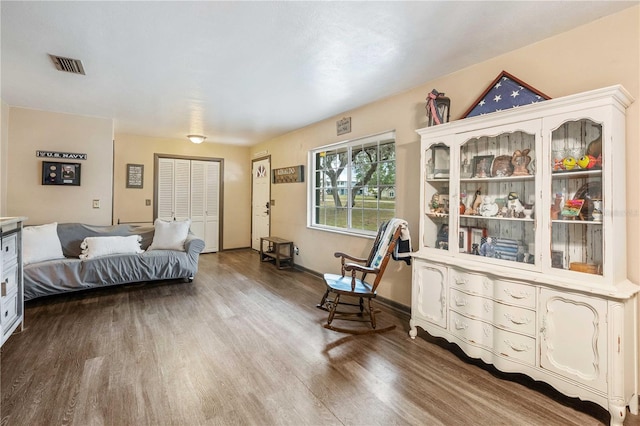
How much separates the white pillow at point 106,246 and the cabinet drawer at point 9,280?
3.61 ft

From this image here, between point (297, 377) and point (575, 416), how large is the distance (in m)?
1.66

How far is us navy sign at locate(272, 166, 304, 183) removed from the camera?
510 cm

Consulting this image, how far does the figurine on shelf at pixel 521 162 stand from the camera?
7.15ft

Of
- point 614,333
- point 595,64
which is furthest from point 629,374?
point 595,64

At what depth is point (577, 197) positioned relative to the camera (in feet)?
6.41

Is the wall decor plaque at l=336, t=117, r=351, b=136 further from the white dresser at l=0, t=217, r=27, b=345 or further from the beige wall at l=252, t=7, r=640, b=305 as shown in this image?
Result: the white dresser at l=0, t=217, r=27, b=345

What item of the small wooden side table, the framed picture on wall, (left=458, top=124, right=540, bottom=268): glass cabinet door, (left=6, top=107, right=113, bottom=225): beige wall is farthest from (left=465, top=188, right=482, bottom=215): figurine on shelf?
the framed picture on wall

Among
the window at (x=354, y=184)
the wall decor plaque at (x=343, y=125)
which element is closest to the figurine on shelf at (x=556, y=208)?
the window at (x=354, y=184)

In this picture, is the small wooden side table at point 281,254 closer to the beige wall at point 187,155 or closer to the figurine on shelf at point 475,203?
the beige wall at point 187,155

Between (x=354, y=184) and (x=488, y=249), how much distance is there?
203 centimetres

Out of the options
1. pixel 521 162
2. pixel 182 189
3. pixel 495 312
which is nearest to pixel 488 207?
pixel 521 162

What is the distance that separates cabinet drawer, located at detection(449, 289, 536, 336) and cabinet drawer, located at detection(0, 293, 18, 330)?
3.52 meters

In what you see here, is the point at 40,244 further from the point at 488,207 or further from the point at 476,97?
the point at 476,97

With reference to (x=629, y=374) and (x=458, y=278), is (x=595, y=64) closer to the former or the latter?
(x=458, y=278)
